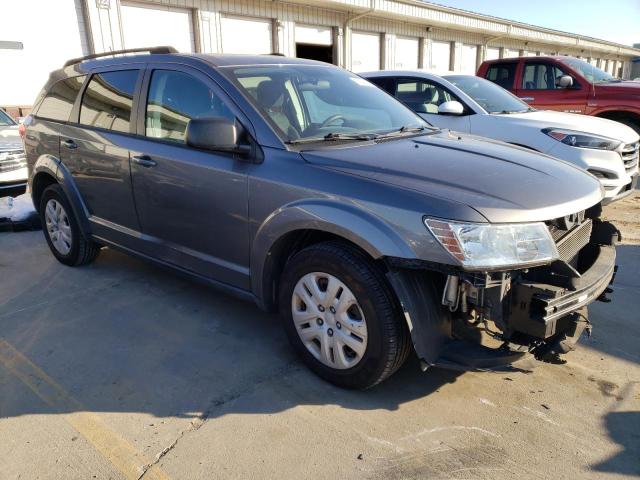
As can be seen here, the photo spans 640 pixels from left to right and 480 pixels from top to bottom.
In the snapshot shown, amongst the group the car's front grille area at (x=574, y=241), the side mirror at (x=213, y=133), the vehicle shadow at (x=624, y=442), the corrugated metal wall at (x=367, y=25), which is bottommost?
the vehicle shadow at (x=624, y=442)

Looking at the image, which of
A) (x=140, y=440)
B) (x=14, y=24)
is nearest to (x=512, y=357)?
(x=140, y=440)

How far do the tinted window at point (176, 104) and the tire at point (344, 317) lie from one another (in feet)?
3.65

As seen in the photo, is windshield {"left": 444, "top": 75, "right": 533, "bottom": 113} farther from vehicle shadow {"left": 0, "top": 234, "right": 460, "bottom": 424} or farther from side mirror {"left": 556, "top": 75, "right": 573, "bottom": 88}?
vehicle shadow {"left": 0, "top": 234, "right": 460, "bottom": 424}

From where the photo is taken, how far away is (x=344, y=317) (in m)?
2.70

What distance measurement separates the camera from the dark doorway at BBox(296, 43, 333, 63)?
1653 cm

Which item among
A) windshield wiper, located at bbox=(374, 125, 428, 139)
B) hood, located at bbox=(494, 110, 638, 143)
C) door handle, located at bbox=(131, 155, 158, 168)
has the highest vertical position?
windshield wiper, located at bbox=(374, 125, 428, 139)

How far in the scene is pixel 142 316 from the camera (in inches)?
149

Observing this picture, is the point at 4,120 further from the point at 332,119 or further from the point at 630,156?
the point at 630,156

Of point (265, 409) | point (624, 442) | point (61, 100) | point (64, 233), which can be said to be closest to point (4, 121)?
point (61, 100)

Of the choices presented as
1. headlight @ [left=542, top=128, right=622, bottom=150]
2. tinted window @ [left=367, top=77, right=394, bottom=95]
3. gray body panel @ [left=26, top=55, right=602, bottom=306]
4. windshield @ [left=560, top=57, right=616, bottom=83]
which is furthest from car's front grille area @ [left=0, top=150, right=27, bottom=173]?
windshield @ [left=560, top=57, right=616, bottom=83]

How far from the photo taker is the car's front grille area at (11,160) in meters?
7.71

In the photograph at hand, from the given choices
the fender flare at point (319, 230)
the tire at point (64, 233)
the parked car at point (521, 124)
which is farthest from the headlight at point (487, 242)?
the tire at point (64, 233)

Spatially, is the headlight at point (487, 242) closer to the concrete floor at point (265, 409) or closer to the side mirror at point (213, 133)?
the concrete floor at point (265, 409)

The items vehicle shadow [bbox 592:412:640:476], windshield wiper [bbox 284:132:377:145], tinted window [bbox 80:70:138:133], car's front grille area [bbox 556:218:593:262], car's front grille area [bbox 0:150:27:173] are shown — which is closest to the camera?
vehicle shadow [bbox 592:412:640:476]
